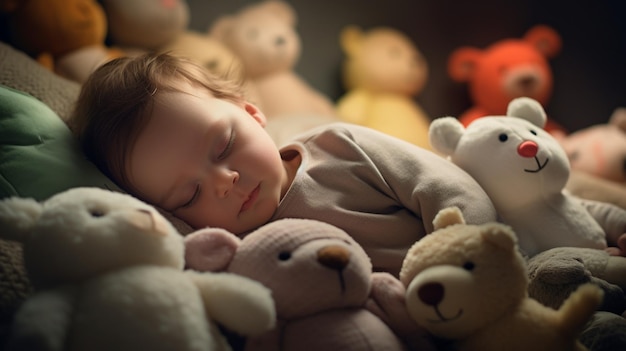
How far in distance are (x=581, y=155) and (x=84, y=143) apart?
4.48 ft

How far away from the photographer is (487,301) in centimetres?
64

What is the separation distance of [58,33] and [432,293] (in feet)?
4.07

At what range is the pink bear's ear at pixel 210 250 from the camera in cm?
67

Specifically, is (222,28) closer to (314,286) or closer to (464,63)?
(464,63)

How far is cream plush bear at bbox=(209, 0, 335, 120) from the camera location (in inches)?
71.7

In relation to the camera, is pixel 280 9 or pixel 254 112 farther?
pixel 280 9

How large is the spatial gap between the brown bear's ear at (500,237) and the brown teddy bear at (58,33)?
1.12 meters

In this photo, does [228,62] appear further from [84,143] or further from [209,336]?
[209,336]

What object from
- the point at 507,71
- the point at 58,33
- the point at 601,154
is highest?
the point at 58,33

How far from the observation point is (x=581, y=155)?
5.52 feet

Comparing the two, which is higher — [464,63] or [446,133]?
[446,133]

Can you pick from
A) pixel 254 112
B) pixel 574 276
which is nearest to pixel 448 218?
pixel 574 276

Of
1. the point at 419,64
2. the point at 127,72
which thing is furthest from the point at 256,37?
the point at 127,72

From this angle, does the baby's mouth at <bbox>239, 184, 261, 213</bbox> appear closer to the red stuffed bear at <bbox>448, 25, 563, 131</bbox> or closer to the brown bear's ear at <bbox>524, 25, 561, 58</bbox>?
the red stuffed bear at <bbox>448, 25, 563, 131</bbox>
